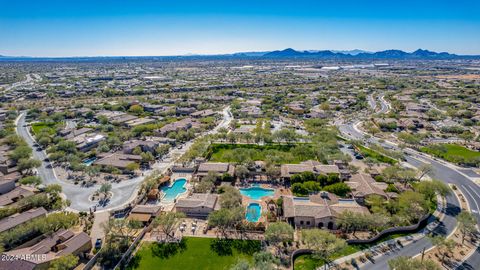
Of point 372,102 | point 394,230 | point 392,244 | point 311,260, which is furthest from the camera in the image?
point 372,102

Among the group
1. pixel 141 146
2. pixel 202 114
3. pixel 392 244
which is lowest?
pixel 392 244

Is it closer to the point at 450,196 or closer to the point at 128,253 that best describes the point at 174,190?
the point at 128,253

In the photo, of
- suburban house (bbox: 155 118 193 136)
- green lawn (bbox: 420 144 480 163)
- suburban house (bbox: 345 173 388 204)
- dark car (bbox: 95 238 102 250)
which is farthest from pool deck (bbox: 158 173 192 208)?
green lawn (bbox: 420 144 480 163)

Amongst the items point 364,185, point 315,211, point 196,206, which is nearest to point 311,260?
point 315,211

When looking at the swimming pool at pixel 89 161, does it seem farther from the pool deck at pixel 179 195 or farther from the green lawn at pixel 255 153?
the green lawn at pixel 255 153

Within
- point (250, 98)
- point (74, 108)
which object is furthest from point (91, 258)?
point (250, 98)

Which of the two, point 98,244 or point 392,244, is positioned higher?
point 98,244

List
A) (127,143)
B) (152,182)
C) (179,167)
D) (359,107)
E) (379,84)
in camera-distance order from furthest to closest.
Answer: (379,84) → (359,107) → (127,143) → (179,167) → (152,182)

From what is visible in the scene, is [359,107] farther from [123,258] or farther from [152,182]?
[123,258]
